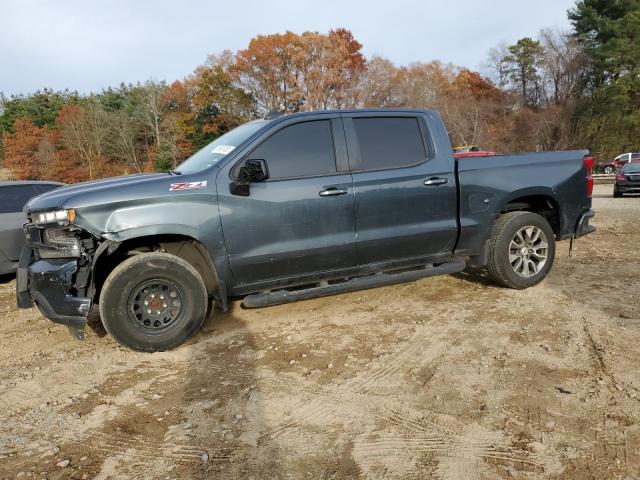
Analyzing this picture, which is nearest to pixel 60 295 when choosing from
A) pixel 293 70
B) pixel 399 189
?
pixel 399 189

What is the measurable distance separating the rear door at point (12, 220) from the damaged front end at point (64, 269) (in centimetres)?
315

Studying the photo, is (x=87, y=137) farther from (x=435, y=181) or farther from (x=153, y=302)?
(x=435, y=181)

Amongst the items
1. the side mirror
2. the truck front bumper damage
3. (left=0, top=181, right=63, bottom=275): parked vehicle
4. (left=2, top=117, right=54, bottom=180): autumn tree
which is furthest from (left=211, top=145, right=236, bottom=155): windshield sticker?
(left=2, top=117, right=54, bottom=180): autumn tree

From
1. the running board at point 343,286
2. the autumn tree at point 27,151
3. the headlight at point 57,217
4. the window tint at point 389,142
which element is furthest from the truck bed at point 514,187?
the autumn tree at point 27,151

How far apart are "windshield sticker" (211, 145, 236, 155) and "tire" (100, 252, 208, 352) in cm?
108

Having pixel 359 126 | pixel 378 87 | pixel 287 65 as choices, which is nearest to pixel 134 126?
pixel 287 65

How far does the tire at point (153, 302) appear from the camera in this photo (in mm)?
3691

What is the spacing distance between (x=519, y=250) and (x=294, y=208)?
2.75 metres

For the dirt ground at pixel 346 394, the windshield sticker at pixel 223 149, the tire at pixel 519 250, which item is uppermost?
the windshield sticker at pixel 223 149

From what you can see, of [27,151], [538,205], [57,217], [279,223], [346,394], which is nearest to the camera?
[346,394]

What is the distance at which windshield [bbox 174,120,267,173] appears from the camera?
4117mm

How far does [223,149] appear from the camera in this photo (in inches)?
167

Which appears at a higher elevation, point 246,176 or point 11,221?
point 246,176

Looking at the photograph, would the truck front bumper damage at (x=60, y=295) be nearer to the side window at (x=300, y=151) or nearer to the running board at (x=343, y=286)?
the running board at (x=343, y=286)
